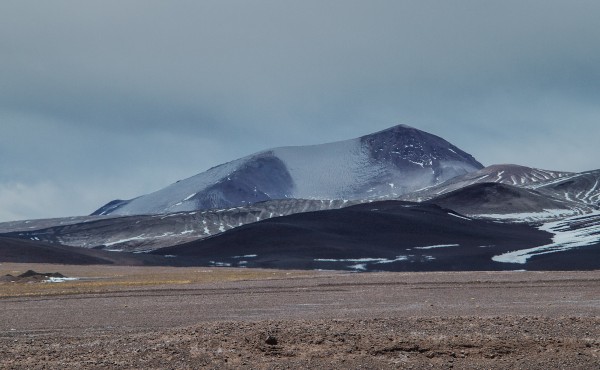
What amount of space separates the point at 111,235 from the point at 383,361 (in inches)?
7307

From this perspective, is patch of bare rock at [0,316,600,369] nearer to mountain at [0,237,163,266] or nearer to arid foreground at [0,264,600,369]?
arid foreground at [0,264,600,369]

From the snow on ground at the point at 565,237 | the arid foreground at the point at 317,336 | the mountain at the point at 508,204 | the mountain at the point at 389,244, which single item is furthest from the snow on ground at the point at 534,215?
the arid foreground at the point at 317,336

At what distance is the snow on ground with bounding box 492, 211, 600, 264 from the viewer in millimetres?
89000

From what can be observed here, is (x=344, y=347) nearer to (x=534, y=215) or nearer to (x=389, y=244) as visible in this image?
(x=389, y=244)

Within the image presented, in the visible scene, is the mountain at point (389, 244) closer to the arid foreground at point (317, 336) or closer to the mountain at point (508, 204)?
the mountain at point (508, 204)

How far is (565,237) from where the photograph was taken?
116000mm

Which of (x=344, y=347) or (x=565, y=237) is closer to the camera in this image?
(x=344, y=347)

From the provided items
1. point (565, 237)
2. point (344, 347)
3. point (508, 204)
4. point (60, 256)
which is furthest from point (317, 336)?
point (508, 204)

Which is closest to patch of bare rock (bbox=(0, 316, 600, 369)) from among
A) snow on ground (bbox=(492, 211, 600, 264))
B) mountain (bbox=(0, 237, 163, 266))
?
snow on ground (bbox=(492, 211, 600, 264))

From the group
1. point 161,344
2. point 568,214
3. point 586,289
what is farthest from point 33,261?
point 568,214

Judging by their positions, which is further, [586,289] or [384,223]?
[384,223]

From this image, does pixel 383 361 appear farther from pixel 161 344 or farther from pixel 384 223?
pixel 384 223

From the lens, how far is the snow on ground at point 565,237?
89.0m

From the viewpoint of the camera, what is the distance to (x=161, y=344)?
17453 mm
